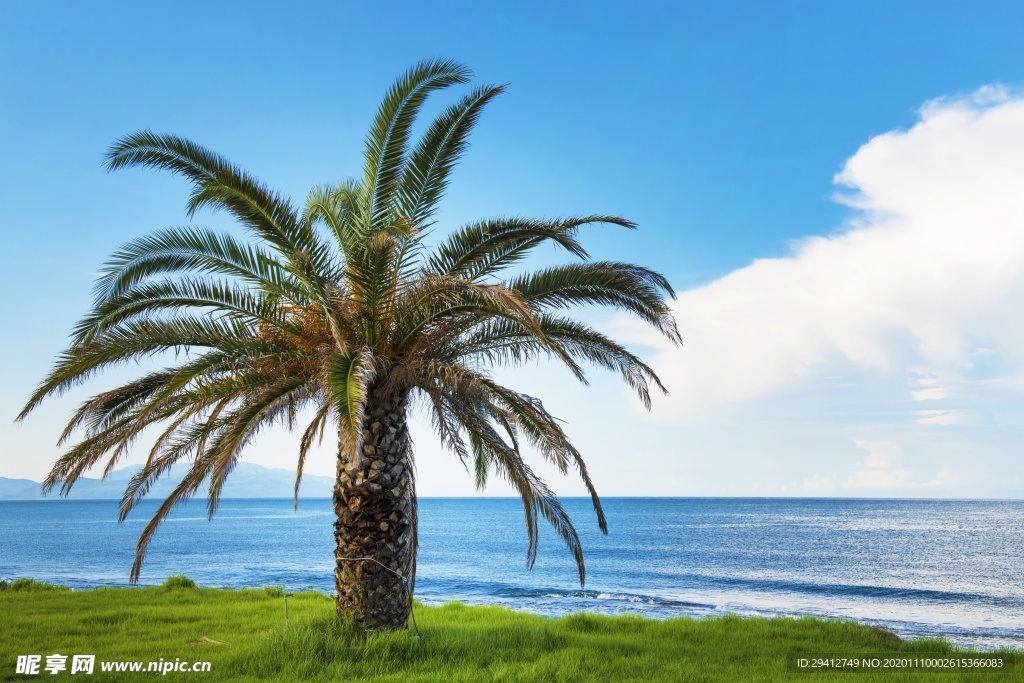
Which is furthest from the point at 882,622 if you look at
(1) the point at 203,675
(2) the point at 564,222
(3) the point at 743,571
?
(1) the point at 203,675

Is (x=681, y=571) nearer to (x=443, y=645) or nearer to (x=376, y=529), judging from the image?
(x=443, y=645)

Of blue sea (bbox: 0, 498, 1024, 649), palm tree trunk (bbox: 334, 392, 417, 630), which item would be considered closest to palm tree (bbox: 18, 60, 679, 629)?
palm tree trunk (bbox: 334, 392, 417, 630)

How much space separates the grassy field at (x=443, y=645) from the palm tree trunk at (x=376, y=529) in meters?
0.41

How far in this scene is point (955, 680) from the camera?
9.18m

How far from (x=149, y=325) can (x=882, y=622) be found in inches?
962

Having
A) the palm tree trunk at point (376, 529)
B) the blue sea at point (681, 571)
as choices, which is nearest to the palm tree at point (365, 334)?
the palm tree trunk at point (376, 529)

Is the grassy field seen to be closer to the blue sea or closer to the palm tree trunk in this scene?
the palm tree trunk

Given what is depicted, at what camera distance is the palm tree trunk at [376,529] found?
10070mm

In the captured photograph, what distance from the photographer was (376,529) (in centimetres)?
1012

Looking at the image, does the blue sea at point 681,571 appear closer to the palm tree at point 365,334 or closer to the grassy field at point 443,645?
the grassy field at point 443,645

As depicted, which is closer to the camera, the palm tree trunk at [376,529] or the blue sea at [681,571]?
the palm tree trunk at [376,529]

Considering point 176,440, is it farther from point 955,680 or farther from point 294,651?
point 955,680

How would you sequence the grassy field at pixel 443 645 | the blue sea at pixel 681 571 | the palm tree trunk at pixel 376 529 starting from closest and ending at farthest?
the grassy field at pixel 443 645, the palm tree trunk at pixel 376 529, the blue sea at pixel 681 571

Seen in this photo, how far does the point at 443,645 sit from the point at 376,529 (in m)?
1.97
